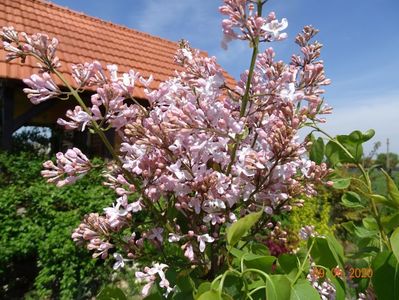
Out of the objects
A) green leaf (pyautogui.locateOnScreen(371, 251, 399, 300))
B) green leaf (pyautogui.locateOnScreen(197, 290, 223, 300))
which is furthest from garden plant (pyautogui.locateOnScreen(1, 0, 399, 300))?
green leaf (pyautogui.locateOnScreen(197, 290, 223, 300))

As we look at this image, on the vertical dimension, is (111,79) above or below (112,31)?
below

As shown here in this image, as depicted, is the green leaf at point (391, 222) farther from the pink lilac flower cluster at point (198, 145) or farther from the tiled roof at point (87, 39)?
the tiled roof at point (87, 39)

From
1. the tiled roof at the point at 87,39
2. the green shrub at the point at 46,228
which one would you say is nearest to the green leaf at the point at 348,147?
the green shrub at the point at 46,228

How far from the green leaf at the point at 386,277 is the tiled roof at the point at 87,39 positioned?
15.9ft

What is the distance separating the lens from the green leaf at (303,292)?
1.83 feet

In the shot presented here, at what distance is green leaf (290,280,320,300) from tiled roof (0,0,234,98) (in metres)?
4.85

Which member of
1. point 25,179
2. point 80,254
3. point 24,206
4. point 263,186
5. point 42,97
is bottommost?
point 80,254

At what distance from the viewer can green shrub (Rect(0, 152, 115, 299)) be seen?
3.78 metres

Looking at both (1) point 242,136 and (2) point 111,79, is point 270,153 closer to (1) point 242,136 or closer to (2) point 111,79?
(1) point 242,136

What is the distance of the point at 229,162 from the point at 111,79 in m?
0.32

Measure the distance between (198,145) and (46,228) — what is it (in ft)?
11.9

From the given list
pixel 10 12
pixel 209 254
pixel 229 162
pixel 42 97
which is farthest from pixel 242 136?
pixel 10 12

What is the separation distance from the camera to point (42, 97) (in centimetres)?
83

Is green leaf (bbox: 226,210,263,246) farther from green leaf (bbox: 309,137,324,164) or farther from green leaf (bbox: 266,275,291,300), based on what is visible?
green leaf (bbox: 309,137,324,164)
